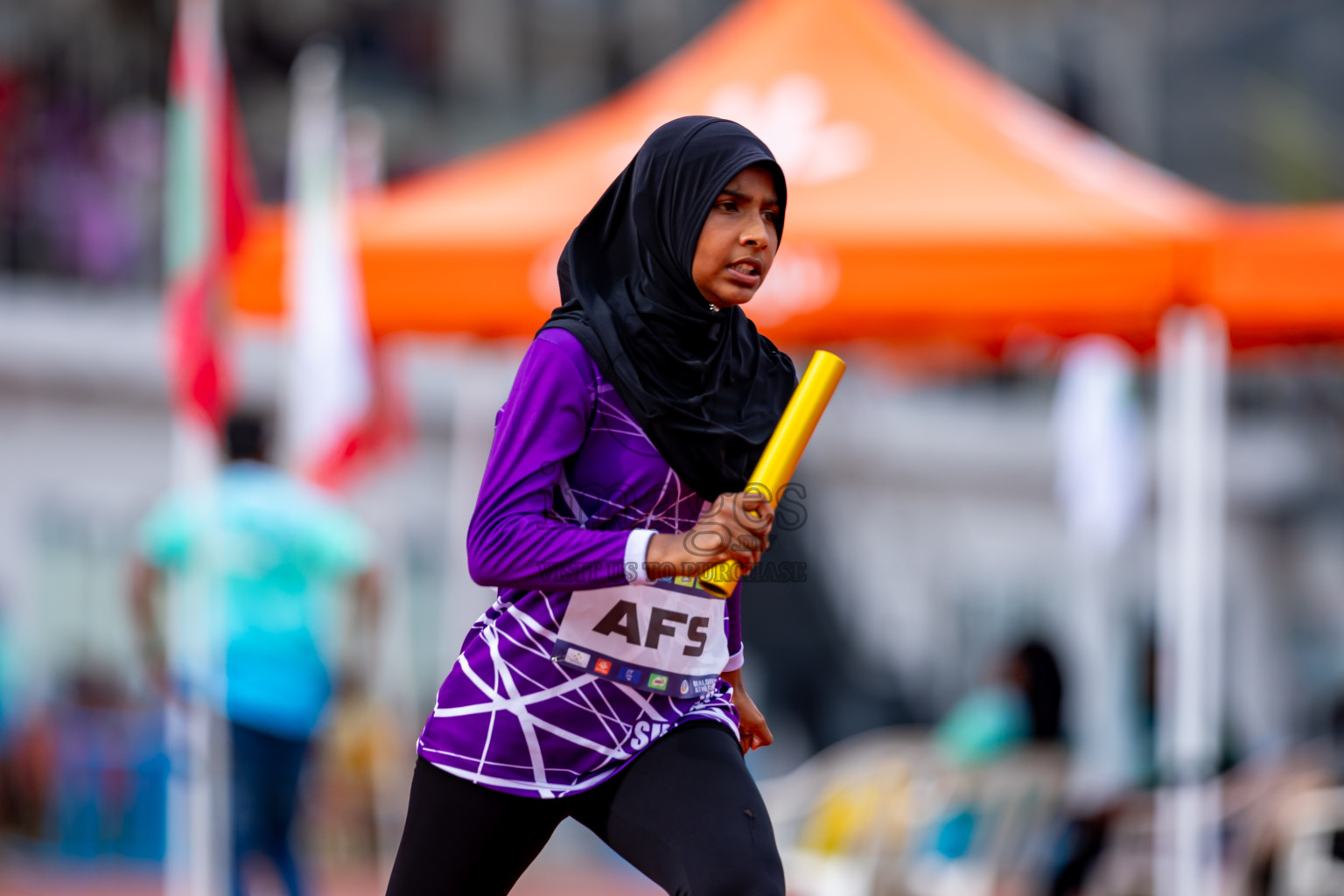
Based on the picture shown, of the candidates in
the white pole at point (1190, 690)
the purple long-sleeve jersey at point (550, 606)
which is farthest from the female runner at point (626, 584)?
the white pole at point (1190, 690)

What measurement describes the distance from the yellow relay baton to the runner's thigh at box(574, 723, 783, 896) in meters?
0.37

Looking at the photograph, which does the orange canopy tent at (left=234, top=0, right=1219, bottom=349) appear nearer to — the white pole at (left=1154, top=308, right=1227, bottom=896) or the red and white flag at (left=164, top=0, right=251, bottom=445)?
the white pole at (left=1154, top=308, right=1227, bottom=896)

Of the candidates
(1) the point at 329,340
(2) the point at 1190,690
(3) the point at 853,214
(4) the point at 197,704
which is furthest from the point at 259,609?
(2) the point at 1190,690

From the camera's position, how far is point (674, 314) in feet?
8.86

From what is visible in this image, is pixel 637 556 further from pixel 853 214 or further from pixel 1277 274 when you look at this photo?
pixel 1277 274

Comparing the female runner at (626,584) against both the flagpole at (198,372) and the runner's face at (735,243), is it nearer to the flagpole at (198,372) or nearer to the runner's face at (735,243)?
the runner's face at (735,243)

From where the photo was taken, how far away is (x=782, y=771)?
13242 mm

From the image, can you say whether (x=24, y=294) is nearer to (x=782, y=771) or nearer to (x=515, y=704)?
(x=782, y=771)

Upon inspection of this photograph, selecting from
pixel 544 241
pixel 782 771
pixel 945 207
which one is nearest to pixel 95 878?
pixel 782 771

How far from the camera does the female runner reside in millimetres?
2670

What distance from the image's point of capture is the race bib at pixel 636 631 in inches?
109

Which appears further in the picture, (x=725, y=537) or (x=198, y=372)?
(x=198, y=372)

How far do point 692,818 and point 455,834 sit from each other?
1.15 ft

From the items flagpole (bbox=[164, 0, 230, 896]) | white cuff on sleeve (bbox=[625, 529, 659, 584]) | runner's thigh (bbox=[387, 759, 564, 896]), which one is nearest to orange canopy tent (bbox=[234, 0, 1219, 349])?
flagpole (bbox=[164, 0, 230, 896])
